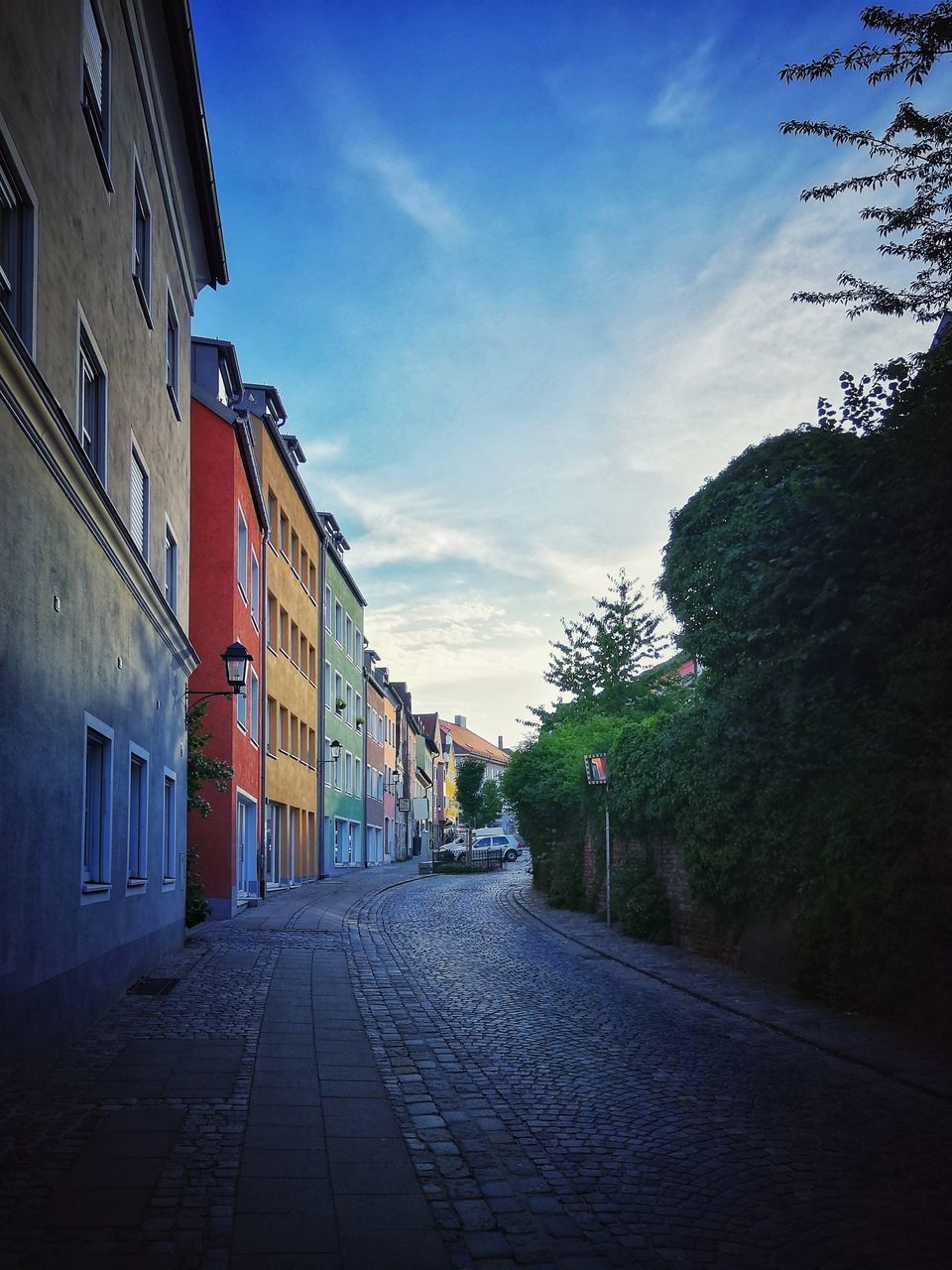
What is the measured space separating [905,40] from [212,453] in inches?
676

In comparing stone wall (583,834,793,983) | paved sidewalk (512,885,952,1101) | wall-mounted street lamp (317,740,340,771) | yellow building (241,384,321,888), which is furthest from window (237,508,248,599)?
wall-mounted street lamp (317,740,340,771)

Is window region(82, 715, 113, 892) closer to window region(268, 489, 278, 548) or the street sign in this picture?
the street sign

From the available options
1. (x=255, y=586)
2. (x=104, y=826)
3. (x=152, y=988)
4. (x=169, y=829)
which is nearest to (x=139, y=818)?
(x=152, y=988)

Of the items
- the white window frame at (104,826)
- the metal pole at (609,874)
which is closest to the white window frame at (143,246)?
the white window frame at (104,826)

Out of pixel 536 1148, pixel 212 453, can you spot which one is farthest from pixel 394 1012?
pixel 212 453

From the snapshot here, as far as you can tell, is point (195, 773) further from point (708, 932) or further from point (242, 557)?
point (708, 932)

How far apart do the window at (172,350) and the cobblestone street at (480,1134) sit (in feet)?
25.6

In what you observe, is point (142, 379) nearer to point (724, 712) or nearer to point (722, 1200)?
point (724, 712)

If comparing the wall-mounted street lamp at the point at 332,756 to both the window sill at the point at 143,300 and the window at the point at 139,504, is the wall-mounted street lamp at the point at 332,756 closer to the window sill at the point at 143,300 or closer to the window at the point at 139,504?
the window at the point at 139,504

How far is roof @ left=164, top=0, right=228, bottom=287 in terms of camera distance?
1316 centimetres

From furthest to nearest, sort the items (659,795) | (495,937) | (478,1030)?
(495,937) < (659,795) < (478,1030)

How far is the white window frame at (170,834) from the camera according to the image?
48.9ft

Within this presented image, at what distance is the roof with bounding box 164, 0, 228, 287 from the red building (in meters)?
5.26

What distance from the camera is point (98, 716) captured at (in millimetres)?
10430
